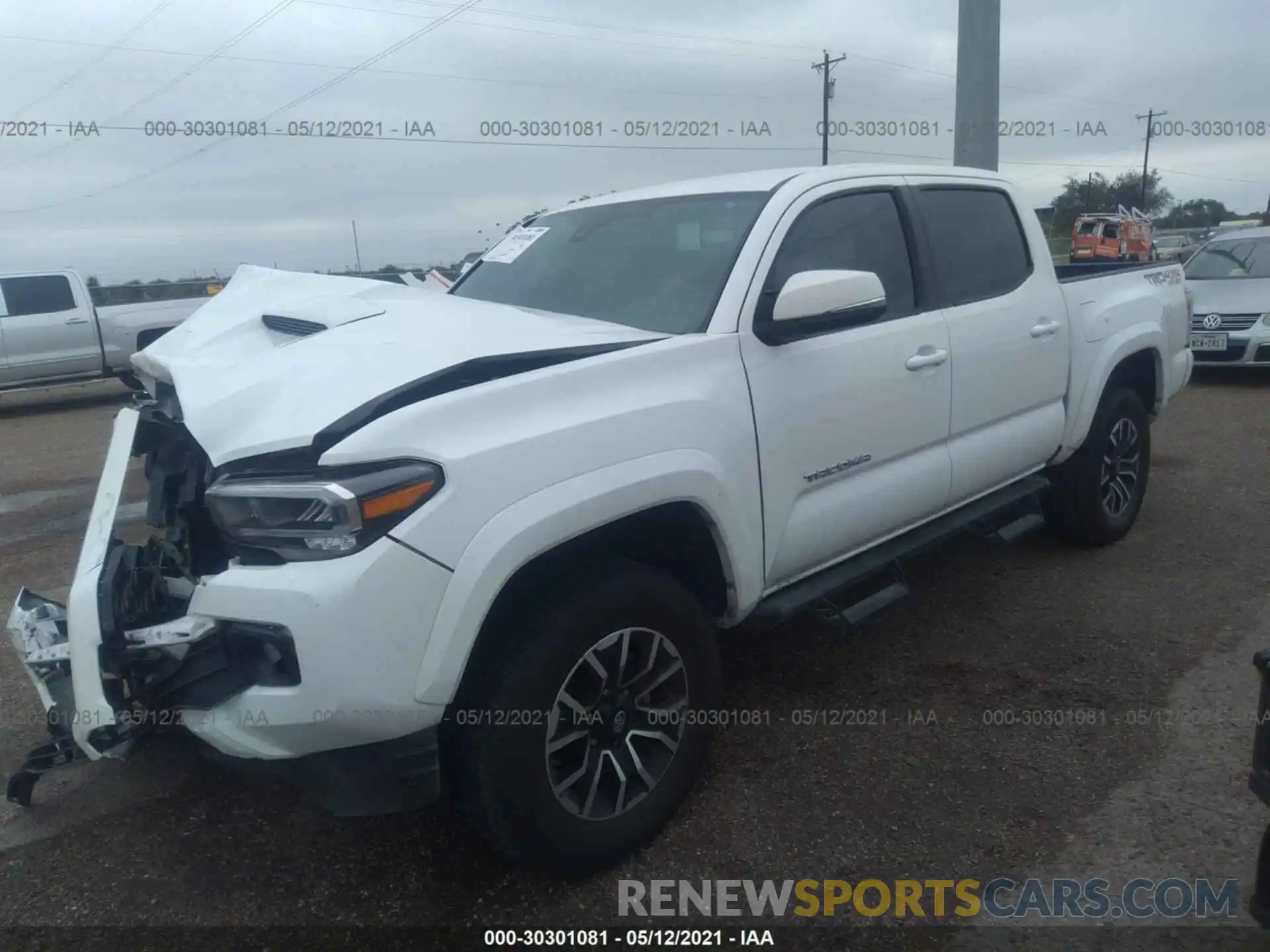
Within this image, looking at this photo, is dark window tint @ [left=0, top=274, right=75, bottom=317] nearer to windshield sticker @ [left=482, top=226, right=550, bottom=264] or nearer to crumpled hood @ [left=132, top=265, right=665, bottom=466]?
windshield sticker @ [left=482, top=226, right=550, bottom=264]

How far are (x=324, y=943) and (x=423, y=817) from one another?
1.91 feet

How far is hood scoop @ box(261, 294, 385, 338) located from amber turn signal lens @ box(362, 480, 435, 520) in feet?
2.93

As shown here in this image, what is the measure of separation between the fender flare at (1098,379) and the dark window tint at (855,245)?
138 centimetres

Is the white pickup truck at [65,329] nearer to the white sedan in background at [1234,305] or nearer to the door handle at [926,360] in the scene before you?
the door handle at [926,360]

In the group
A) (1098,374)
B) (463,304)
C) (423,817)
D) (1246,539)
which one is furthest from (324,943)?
(1246,539)

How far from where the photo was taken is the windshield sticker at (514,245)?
163 inches

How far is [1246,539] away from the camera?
547 cm

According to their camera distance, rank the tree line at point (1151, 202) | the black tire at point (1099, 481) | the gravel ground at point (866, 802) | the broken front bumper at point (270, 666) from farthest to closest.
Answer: the tree line at point (1151, 202) → the black tire at point (1099, 481) → the gravel ground at point (866, 802) → the broken front bumper at point (270, 666)

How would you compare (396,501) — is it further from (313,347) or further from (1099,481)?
(1099,481)

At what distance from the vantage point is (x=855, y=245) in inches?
147

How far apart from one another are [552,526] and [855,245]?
1.90 m

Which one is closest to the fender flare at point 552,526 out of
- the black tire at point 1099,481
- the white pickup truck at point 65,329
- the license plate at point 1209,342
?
the black tire at point 1099,481

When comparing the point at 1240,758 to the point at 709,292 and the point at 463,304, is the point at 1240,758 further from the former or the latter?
the point at 463,304

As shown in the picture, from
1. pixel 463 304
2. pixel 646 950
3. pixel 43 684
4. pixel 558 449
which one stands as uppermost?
pixel 463 304
